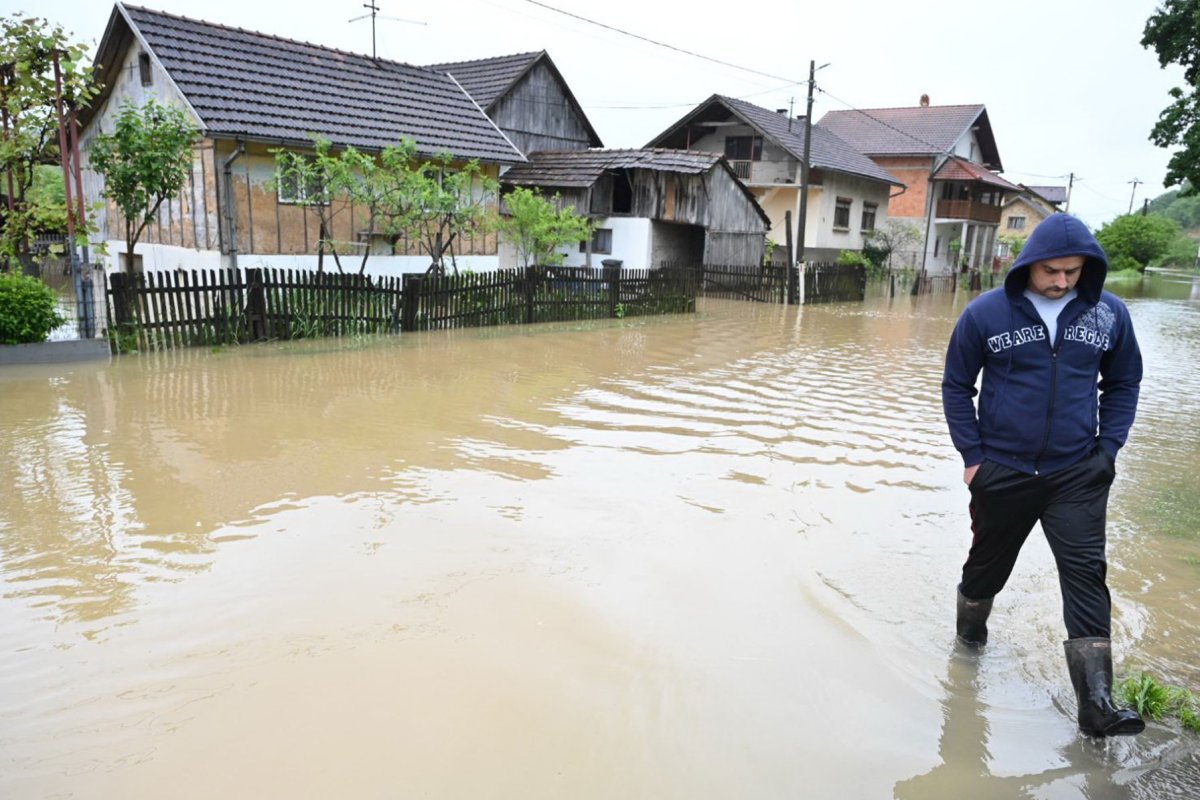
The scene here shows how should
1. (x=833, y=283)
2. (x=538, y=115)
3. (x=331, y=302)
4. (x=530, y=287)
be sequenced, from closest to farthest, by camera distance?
(x=331, y=302), (x=530, y=287), (x=833, y=283), (x=538, y=115)

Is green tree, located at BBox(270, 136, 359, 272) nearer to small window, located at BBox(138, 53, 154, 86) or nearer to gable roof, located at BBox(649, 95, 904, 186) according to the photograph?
small window, located at BBox(138, 53, 154, 86)

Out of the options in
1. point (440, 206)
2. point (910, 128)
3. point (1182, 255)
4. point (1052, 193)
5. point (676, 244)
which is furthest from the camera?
point (1182, 255)

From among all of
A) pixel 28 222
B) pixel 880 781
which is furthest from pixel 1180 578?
pixel 28 222

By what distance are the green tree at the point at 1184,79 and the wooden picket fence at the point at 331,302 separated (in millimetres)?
12994

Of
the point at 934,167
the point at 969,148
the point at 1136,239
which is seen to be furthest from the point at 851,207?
the point at 1136,239

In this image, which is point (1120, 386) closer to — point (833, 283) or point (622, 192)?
point (833, 283)

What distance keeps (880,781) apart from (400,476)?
14.3 ft

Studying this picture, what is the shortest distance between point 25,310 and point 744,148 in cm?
2775

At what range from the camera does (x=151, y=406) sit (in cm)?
859

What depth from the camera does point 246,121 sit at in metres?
15.7

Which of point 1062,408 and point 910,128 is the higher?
point 910,128

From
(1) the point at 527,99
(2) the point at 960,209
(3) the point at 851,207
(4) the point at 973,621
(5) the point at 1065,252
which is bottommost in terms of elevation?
(4) the point at 973,621

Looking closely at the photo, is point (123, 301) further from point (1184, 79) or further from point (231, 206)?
point (1184, 79)

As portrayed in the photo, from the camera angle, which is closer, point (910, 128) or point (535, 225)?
point (535, 225)
